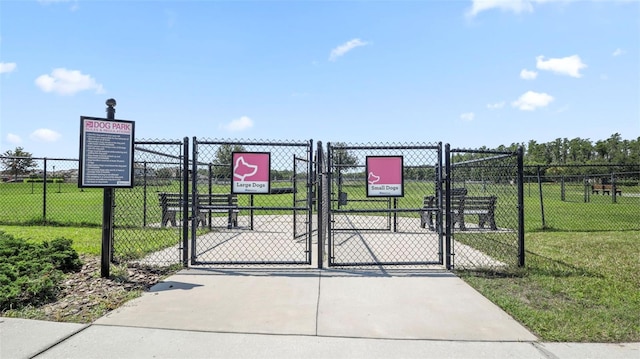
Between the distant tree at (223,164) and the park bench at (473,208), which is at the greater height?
the distant tree at (223,164)

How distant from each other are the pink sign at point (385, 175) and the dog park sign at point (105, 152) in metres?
3.60

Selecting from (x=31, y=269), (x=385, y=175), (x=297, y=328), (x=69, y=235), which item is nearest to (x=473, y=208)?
(x=385, y=175)

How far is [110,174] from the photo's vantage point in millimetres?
5145

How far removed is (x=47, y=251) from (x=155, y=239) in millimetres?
2864

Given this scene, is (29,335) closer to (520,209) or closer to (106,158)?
(106,158)

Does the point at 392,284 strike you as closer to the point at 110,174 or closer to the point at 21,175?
the point at 110,174

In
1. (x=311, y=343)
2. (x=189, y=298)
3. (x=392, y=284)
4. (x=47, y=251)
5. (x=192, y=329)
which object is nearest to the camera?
(x=311, y=343)

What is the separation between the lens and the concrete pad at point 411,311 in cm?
339

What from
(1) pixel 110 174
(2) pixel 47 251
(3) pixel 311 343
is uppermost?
(1) pixel 110 174

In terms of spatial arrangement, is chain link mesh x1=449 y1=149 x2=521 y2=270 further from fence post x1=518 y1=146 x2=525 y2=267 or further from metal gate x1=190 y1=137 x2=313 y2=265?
metal gate x1=190 y1=137 x2=313 y2=265

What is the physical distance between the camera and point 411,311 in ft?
12.9

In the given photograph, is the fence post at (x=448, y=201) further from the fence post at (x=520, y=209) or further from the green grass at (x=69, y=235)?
the green grass at (x=69, y=235)

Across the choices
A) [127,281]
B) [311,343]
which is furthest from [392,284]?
[127,281]

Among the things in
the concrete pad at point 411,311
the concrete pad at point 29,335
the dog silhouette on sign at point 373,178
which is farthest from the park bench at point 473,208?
the concrete pad at point 29,335
